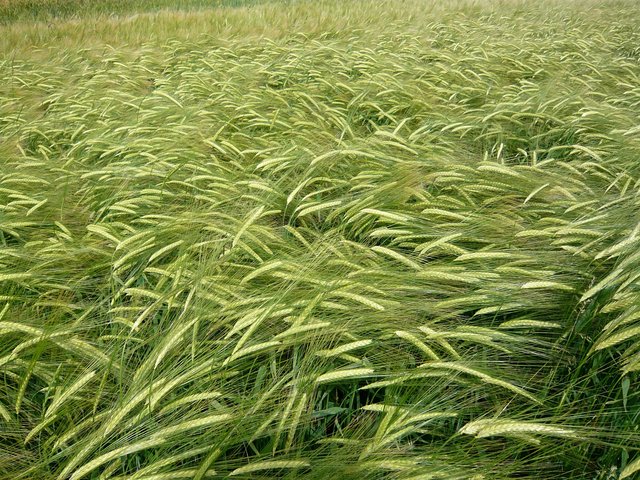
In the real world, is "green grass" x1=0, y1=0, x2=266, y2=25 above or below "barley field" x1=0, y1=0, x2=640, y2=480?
above

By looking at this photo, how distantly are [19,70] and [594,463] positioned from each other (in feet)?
15.0

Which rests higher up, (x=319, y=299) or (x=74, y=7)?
(x=74, y=7)

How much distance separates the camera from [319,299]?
111cm

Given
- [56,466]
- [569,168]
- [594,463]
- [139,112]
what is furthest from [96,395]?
[139,112]

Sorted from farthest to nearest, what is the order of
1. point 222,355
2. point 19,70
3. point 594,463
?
1. point 19,70
2. point 222,355
3. point 594,463

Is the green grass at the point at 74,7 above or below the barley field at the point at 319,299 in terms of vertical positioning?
above

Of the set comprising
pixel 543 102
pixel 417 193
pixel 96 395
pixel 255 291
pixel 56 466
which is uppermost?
pixel 543 102

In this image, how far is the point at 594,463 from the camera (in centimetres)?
93

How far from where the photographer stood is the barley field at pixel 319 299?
0.93 m

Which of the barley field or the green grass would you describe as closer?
the barley field

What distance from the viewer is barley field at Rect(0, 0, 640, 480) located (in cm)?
93

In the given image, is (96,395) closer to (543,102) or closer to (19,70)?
(543,102)

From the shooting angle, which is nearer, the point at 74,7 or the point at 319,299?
the point at 319,299

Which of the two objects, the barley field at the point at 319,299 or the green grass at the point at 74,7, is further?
the green grass at the point at 74,7
